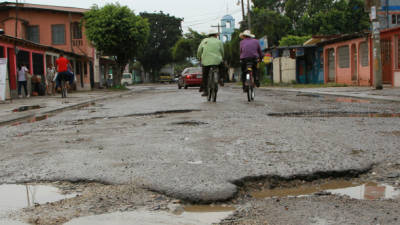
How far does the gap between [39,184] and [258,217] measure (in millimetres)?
1621

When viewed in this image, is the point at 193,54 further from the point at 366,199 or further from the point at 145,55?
the point at 366,199

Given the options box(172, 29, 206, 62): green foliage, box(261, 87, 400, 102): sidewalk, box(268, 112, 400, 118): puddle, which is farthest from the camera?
box(172, 29, 206, 62): green foliage

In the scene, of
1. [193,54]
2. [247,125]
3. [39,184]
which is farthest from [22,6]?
[193,54]

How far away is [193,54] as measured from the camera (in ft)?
225

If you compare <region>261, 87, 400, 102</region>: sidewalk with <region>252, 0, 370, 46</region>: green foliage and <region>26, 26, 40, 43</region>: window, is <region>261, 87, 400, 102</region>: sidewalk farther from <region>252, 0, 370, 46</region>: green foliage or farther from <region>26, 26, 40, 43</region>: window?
<region>252, 0, 370, 46</region>: green foliage

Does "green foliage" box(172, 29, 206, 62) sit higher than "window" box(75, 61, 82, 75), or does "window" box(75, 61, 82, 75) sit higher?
"green foliage" box(172, 29, 206, 62)

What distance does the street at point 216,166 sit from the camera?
95.3 inches

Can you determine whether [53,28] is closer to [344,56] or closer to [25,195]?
[344,56]

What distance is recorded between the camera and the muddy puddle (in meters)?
2.23

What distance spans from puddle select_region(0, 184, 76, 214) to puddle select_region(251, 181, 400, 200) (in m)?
1.26

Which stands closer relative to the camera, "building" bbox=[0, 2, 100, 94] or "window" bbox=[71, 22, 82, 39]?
"building" bbox=[0, 2, 100, 94]

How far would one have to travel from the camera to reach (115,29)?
94.7 ft

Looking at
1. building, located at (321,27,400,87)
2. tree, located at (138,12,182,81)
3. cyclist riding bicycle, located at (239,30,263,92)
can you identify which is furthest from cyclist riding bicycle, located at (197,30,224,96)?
tree, located at (138,12,182,81)

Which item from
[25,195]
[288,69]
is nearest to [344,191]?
[25,195]
